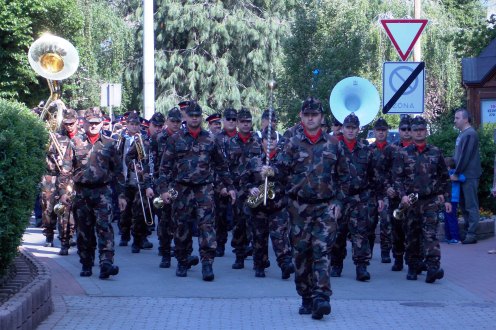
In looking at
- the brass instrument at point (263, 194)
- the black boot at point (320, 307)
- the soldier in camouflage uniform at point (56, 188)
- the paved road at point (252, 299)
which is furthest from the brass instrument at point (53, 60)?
the black boot at point (320, 307)

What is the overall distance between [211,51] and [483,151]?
1054 inches

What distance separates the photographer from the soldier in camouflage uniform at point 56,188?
14.0 m

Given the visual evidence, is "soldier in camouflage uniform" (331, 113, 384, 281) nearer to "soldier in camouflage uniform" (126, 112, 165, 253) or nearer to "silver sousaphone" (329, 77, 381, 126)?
"soldier in camouflage uniform" (126, 112, 165, 253)

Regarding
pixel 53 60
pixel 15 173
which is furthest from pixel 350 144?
pixel 53 60

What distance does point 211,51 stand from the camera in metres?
43.7

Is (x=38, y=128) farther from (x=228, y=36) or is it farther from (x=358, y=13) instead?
(x=228, y=36)

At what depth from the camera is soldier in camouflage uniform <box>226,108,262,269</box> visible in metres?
13.6

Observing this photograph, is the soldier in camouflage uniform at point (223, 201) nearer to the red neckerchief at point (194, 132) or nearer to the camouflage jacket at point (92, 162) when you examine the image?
the red neckerchief at point (194, 132)

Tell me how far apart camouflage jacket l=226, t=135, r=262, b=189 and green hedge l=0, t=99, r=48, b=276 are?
4549 millimetres

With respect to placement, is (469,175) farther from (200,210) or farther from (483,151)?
(200,210)

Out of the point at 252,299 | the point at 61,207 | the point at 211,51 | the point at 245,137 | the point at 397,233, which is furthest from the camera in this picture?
the point at 211,51

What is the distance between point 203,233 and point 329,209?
290 centimetres

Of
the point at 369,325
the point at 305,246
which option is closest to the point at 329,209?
the point at 305,246

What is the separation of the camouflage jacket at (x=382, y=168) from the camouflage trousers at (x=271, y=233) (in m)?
1.30
